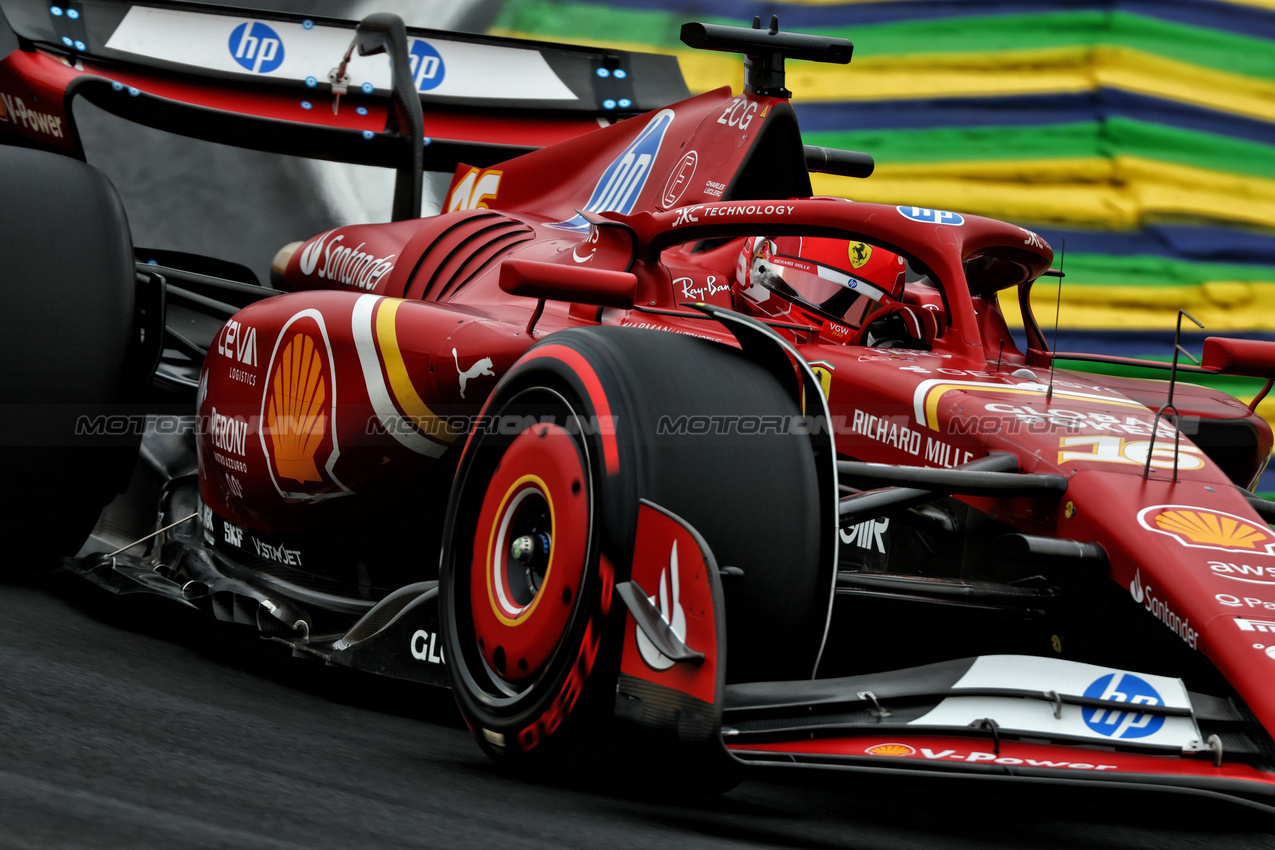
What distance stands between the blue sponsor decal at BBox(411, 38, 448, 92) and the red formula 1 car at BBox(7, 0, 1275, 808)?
186 mm

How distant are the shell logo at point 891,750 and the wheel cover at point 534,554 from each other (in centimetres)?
51

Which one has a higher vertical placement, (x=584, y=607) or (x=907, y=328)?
(x=907, y=328)

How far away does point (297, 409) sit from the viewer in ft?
10.6

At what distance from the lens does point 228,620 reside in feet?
10.7

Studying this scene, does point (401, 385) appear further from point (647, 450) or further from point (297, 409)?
point (647, 450)

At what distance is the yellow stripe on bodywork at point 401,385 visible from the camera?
2.93 m

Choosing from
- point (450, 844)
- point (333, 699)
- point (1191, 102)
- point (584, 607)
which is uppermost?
point (1191, 102)

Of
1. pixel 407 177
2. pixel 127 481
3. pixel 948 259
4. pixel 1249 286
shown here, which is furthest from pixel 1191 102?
pixel 127 481

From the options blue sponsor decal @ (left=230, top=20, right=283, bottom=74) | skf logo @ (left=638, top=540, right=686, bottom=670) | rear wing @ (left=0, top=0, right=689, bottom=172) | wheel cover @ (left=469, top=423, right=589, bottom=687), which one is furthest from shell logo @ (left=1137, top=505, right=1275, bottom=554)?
blue sponsor decal @ (left=230, top=20, right=283, bottom=74)

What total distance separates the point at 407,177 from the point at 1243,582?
3210 mm

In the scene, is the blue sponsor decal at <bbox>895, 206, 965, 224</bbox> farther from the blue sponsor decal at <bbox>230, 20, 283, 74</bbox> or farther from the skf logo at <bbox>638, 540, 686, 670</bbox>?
the blue sponsor decal at <bbox>230, 20, 283, 74</bbox>

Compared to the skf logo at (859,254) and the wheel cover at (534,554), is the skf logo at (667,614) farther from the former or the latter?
the skf logo at (859,254)

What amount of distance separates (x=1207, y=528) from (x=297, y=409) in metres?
2.02

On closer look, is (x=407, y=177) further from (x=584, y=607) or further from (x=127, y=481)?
(x=584, y=607)
